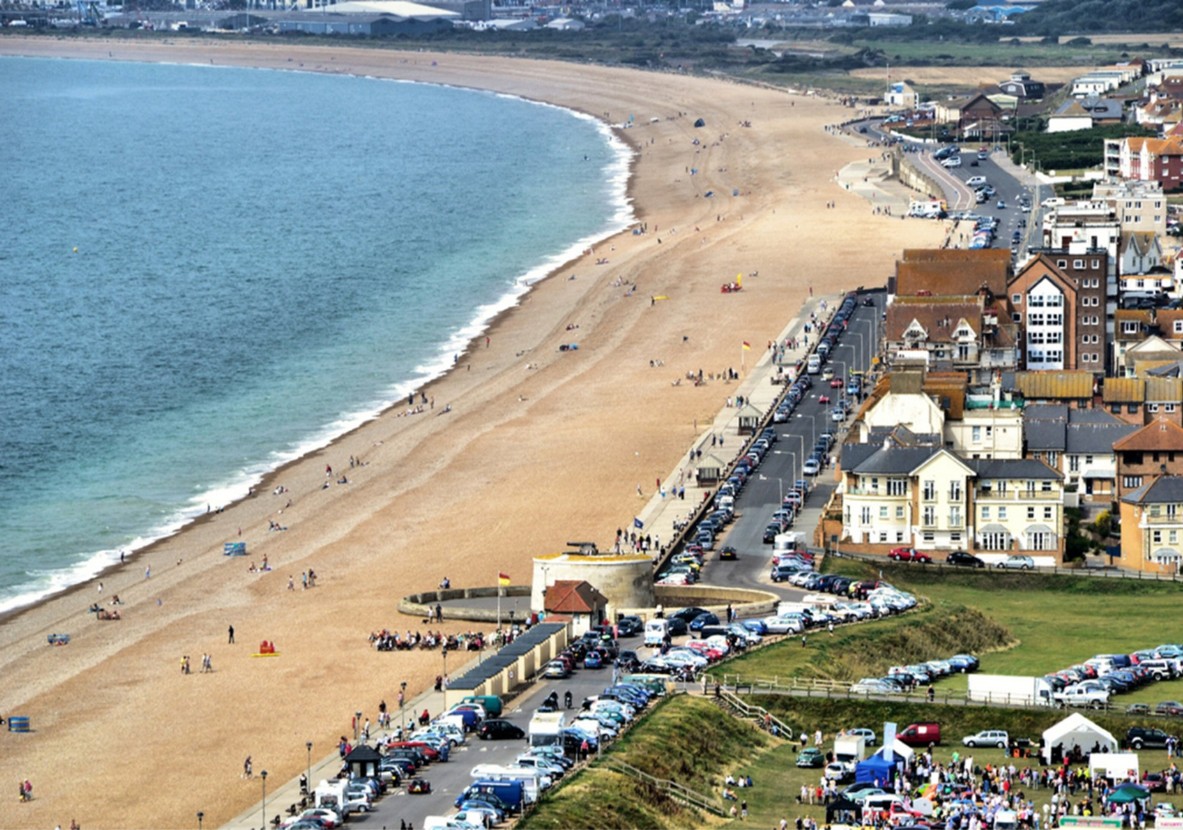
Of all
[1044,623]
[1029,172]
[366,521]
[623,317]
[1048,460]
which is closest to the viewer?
[1044,623]

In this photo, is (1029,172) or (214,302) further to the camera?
(1029,172)

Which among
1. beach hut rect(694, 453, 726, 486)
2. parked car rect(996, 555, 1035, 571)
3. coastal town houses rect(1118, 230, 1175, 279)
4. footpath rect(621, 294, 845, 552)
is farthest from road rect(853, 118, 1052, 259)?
parked car rect(996, 555, 1035, 571)

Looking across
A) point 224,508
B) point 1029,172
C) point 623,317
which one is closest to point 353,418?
point 224,508

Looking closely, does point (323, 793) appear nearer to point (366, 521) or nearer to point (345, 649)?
point (345, 649)

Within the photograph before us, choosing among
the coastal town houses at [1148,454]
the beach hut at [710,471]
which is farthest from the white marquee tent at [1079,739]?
the beach hut at [710,471]

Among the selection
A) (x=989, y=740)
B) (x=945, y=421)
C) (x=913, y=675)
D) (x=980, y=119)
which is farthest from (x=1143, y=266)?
(x=980, y=119)

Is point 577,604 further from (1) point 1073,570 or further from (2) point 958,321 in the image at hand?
(2) point 958,321

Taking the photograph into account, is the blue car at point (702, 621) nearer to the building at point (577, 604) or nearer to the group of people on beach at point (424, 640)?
the building at point (577, 604)
